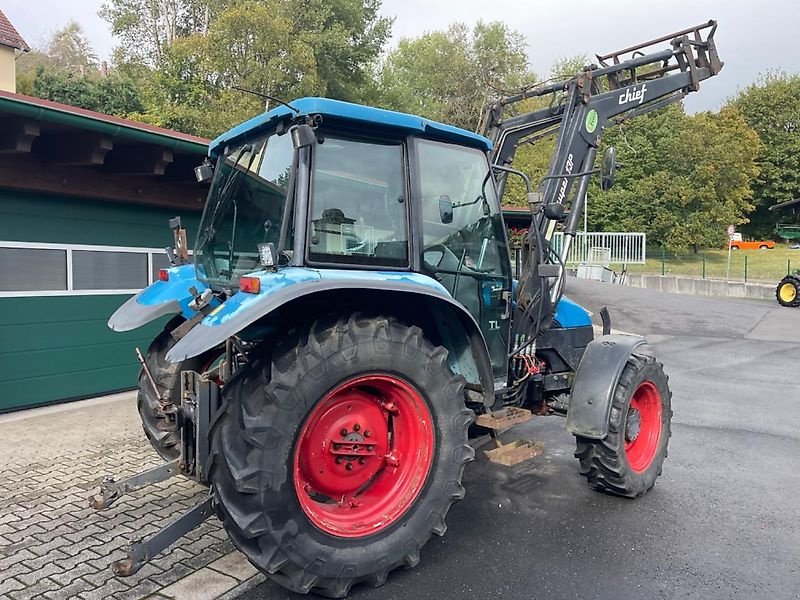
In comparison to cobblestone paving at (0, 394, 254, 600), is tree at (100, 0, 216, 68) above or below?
above

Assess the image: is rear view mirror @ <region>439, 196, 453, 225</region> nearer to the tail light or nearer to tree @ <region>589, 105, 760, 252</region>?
the tail light

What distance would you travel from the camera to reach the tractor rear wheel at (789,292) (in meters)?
19.1

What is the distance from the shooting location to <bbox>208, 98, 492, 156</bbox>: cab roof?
10.4ft

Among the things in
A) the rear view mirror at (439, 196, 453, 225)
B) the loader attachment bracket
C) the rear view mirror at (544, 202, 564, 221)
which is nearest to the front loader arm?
the rear view mirror at (544, 202, 564, 221)

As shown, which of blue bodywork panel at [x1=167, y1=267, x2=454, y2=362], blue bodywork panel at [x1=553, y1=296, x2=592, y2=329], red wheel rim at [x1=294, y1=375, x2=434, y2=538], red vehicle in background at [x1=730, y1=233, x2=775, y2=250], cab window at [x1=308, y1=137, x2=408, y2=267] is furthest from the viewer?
red vehicle in background at [x1=730, y1=233, x2=775, y2=250]

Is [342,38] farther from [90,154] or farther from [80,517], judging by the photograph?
[80,517]

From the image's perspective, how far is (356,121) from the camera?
3.29 meters

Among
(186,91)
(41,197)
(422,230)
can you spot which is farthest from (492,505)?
(186,91)

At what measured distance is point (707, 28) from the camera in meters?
5.38

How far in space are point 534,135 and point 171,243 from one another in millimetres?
4916

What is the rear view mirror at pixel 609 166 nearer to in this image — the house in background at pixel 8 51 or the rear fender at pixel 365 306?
the rear fender at pixel 365 306

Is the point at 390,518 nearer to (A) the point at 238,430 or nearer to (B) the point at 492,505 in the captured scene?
(A) the point at 238,430

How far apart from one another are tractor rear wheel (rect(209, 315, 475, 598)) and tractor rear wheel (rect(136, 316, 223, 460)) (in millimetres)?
1225

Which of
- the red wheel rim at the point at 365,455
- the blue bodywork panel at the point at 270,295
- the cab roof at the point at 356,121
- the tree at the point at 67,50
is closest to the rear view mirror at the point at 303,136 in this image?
the cab roof at the point at 356,121
